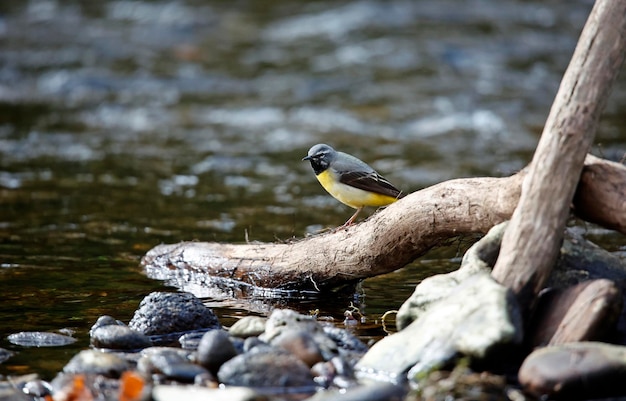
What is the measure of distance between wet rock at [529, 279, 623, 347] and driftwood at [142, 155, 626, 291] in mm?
506

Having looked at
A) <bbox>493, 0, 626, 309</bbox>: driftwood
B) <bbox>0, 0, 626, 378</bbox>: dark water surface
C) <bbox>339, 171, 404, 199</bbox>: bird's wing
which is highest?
<bbox>493, 0, 626, 309</bbox>: driftwood

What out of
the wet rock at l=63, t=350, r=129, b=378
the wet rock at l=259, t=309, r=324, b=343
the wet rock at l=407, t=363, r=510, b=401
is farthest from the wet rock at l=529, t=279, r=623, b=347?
the wet rock at l=63, t=350, r=129, b=378

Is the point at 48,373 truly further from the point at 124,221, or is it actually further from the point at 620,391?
the point at 124,221

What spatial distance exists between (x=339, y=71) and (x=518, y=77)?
13.5 feet

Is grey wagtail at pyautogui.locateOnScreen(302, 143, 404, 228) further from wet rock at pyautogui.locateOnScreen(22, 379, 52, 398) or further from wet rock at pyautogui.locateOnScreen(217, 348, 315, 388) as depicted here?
wet rock at pyautogui.locateOnScreen(22, 379, 52, 398)

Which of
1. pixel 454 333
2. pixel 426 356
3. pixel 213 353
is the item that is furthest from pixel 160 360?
pixel 454 333

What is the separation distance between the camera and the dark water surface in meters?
9.45

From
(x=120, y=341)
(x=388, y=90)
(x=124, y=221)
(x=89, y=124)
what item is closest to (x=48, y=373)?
(x=120, y=341)

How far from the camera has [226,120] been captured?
755 inches

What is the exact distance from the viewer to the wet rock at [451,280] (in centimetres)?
623

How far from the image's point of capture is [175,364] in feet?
19.1

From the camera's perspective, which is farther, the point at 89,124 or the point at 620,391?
the point at 89,124

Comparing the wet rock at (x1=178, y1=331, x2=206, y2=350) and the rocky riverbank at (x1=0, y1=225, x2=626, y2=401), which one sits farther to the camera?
the wet rock at (x1=178, y1=331, x2=206, y2=350)

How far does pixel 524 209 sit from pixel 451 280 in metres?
0.75
